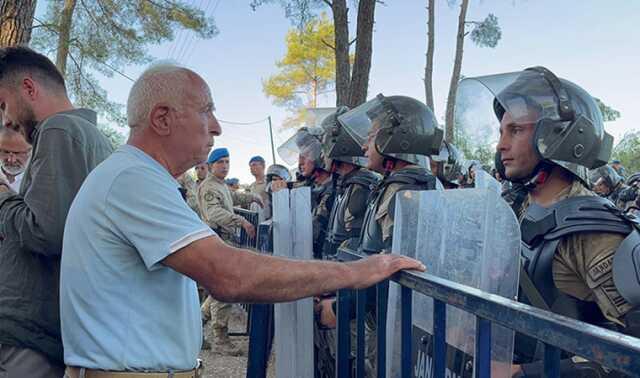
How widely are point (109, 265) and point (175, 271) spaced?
0.19m

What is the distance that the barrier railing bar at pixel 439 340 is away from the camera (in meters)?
1.35

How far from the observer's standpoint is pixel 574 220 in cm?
186

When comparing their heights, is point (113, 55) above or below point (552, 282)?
above

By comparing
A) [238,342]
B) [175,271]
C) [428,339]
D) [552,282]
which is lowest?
[238,342]

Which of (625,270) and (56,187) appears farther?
(56,187)

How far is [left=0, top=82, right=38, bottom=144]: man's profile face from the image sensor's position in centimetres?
214

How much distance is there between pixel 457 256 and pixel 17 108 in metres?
1.92

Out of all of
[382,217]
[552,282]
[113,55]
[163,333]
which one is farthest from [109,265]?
[113,55]

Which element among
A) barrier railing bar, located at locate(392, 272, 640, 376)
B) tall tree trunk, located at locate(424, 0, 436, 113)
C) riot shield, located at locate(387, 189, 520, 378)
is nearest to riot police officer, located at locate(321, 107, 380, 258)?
riot shield, located at locate(387, 189, 520, 378)

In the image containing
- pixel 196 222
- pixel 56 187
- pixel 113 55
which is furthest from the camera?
pixel 113 55

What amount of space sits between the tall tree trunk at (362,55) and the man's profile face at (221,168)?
85.1 inches

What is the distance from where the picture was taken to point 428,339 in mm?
1662

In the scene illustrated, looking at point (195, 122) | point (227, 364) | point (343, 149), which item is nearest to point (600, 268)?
point (195, 122)

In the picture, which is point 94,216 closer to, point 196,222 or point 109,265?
point 109,265
